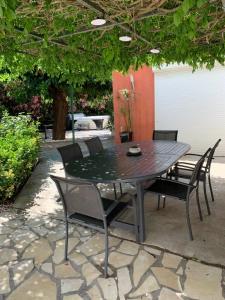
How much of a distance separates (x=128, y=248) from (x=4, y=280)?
137 centimetres

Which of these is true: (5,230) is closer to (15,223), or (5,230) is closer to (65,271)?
(15,223)

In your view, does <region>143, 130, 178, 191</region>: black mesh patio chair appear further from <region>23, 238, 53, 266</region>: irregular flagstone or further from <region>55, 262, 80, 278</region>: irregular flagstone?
<region>55, 262, 80, 278</region>: irregular flagstone

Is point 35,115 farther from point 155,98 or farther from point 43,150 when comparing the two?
point 155,98

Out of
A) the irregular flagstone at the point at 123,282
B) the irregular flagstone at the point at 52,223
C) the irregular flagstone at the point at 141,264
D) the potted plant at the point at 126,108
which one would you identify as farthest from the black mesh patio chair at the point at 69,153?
the potted plant at the point at 126,108

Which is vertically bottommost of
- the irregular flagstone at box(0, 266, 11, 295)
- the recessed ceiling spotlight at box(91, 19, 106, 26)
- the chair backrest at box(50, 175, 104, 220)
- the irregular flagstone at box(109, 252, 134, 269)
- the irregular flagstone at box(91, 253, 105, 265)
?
the irregular flagstone at box(0, 266, 11, 295)

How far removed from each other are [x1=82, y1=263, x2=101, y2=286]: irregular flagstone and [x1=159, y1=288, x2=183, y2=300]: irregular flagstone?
2.19ft

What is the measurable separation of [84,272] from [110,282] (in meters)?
0.32

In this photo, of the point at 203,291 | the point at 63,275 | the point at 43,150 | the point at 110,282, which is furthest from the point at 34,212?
the point at 43,150

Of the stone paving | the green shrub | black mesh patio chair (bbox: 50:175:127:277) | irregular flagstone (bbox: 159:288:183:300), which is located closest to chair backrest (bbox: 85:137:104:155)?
the green shrub

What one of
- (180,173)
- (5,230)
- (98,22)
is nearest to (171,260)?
(180,173)

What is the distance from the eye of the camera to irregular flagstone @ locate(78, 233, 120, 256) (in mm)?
3293

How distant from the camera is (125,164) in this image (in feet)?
12.5

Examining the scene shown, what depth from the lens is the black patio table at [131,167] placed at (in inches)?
127

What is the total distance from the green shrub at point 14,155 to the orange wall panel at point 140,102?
126 inches
